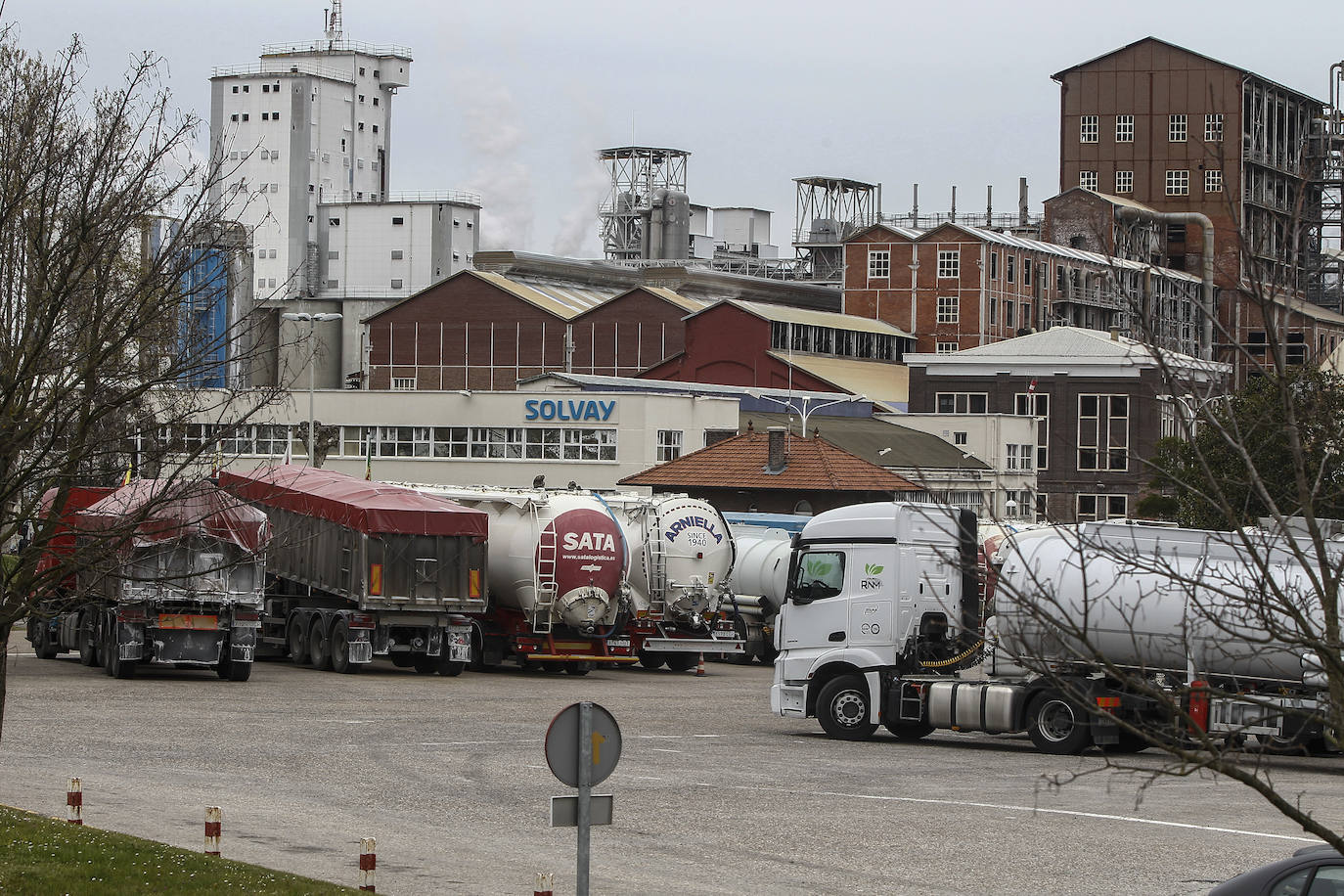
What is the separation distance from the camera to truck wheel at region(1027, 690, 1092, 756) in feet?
83.3

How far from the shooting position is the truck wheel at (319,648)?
36.8 m

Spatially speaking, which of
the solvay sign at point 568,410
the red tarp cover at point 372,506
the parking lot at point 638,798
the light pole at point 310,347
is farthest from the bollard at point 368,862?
the solvay sign at point 568,410

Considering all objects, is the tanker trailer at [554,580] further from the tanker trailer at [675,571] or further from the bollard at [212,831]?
the bollard at [212,831]

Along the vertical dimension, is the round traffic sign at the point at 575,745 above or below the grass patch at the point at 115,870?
above

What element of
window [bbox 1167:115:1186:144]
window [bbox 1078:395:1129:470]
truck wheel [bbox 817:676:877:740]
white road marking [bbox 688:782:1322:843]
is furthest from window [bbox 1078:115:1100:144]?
white road marking [bbox 688:782:1322:843]

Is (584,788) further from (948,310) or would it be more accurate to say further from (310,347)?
(948,310)

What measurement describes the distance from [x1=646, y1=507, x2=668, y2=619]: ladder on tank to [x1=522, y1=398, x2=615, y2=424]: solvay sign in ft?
105

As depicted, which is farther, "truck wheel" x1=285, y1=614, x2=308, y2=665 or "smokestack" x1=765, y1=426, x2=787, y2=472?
"smokestack" x1=765, y1=426, x2=787, y2=472

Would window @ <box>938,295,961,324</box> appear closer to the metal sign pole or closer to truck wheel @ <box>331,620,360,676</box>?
truck wheel @ <box>331,620,360,676</box>

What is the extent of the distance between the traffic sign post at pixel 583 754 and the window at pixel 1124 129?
357 ft

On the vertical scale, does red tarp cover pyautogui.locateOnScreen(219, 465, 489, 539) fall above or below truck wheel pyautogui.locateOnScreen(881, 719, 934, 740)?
above

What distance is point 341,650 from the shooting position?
36156 millimetres

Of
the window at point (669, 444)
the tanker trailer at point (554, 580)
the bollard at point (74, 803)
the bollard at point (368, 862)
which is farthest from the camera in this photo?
the window at point (669, 444)

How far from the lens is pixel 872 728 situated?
27.2 metres
